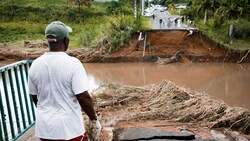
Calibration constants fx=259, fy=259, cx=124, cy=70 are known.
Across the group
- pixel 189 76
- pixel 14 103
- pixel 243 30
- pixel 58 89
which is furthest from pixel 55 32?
pixel 243 30

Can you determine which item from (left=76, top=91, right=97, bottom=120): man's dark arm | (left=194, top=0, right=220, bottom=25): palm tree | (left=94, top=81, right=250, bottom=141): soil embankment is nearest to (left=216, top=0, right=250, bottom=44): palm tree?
(left=194, top=0, right=220, bottom=25): palm tree

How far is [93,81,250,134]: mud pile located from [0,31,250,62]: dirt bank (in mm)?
8062

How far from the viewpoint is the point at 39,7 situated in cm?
2566

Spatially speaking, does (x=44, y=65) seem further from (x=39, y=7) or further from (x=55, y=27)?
(x=39, y=7)

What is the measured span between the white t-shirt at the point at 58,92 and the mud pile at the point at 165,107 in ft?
7.49

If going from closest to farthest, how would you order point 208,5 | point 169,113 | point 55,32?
point 55,32 < point 169,113 < point 208,5

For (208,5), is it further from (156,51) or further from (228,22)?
(156,51)

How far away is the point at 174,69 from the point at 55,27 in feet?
36.7

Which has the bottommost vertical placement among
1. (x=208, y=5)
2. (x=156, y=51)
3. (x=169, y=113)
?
(x=169, y=113)

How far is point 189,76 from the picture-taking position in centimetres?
1149

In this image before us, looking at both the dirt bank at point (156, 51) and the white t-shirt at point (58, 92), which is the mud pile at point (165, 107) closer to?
the white t-shirt at point (58, 92)

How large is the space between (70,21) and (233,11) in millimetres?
14522

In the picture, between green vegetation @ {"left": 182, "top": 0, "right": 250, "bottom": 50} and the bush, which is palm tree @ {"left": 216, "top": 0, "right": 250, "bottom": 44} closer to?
green vegetation @ {"left": 182, "top": 0, "right": 250, "bottom": 50}

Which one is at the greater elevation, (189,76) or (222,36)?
(222,36)
